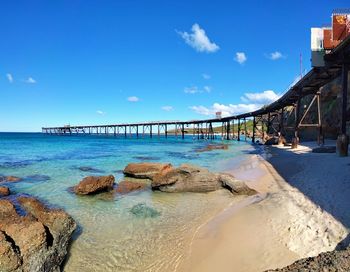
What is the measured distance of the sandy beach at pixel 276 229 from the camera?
19.0ft

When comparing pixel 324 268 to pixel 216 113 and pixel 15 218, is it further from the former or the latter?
pixel 216 113

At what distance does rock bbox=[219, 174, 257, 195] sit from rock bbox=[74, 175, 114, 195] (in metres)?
4.48

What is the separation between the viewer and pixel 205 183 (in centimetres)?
1213

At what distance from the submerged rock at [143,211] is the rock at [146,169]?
15.4 ft

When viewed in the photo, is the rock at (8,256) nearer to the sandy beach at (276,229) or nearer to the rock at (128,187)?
the sandy beach at (276,229)

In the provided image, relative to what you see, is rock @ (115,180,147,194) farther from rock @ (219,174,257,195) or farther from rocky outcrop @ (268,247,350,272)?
rocky outcrop @ (268,247,350,272)

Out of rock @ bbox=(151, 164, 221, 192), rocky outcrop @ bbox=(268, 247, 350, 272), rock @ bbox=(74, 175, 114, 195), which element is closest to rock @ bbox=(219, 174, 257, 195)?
rock @ bbox=(151, 164, 221, 192)

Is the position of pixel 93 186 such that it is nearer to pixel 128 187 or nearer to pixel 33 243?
pixel 128 187

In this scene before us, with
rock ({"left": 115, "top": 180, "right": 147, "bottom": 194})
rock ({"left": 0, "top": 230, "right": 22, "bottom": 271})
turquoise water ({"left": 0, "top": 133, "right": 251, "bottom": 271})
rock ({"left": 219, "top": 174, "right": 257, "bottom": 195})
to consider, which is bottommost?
turquoise water ({"left": 0, "top": 133, "right": 251, "bottom": 271})

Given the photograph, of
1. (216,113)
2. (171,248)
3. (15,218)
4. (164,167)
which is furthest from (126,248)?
(216,113)

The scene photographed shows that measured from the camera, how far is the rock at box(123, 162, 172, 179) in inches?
587

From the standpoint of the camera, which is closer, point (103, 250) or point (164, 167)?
point (103, 250)

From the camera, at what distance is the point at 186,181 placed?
1220 cm

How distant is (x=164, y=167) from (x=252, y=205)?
6.10m
